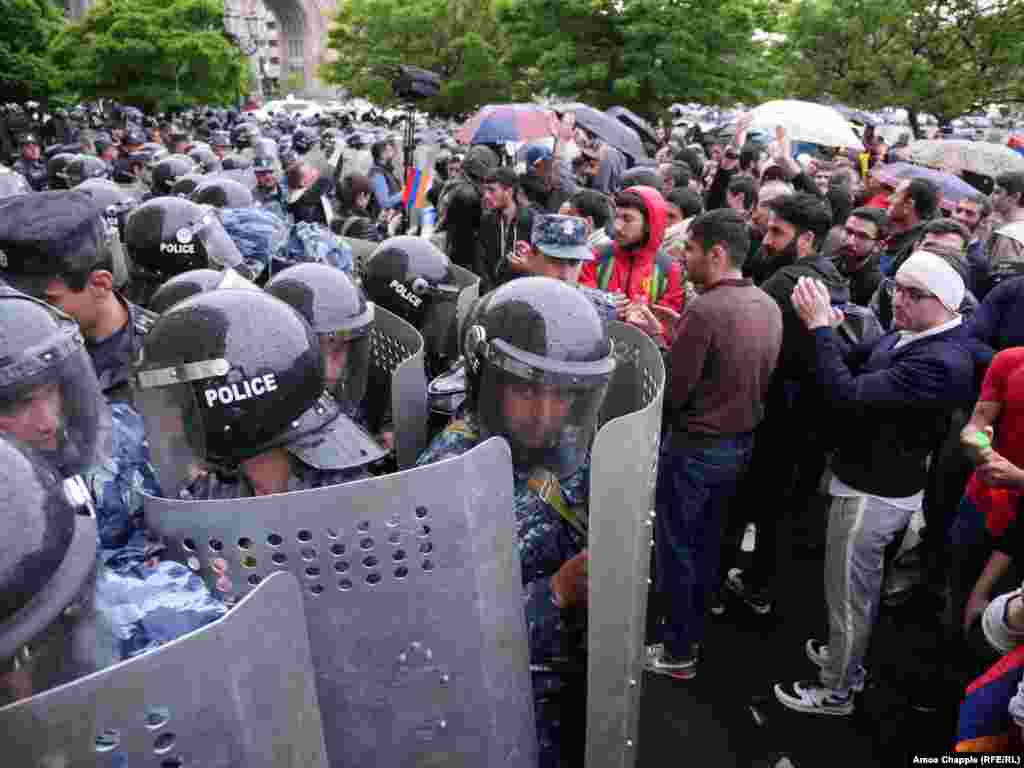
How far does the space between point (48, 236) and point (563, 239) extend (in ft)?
7.64

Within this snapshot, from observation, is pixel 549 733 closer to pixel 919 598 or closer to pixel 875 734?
pixel 875 734

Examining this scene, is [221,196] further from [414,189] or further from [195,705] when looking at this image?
[195,705]

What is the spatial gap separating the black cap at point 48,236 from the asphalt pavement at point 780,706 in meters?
3.08

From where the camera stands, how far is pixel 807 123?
30.4 ft

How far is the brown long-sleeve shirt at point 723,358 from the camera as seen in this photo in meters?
3.45

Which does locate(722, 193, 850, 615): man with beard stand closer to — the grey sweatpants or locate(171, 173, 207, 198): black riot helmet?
the grey sweatpants

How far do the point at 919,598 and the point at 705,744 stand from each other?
1.74 meters

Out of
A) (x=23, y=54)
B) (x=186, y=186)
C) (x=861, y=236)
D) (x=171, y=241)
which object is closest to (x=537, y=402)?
(x=171, y=241)

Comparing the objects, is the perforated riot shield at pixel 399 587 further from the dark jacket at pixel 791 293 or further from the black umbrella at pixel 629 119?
the black umbrella at pixel 629 119

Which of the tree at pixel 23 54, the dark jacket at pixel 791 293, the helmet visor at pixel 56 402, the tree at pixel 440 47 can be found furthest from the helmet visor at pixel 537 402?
the tree at pixel 440 47

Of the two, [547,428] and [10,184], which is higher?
[547,428]

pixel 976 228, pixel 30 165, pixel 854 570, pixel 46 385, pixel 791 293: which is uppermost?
pixel 46 385

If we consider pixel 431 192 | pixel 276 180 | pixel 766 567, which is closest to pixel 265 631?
pixel 766 567

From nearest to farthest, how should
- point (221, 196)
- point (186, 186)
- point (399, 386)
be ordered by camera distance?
point (399, 386) → point (221, 196) → point (186, 186)
